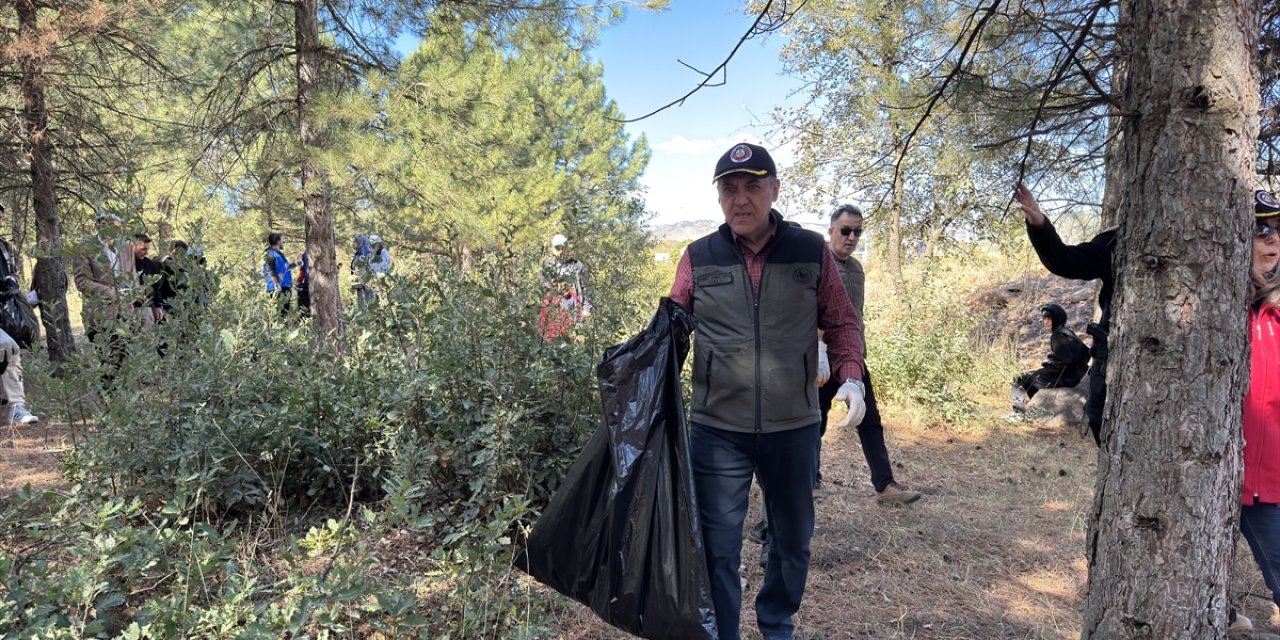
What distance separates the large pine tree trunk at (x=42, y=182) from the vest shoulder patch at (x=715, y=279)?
19.3ft

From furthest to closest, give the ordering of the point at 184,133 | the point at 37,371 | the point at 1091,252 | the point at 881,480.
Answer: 1. the point at 184,133
2. the point at 881,480
3. the point at 37,371
4. the point at 1091,252

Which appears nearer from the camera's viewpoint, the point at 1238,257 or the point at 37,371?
the point at 1238,257

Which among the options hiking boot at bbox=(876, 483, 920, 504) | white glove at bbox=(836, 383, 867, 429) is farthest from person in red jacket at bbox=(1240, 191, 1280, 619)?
hiking boot at bbox=(876, 483, 920, 504)

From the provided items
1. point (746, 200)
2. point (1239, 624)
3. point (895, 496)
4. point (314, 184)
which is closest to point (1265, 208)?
point (1239, 624)

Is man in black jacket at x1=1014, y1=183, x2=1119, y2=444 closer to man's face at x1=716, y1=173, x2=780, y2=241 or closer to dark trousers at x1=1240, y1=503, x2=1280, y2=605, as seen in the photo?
dark trousers at x1=1240, y1=503, x2=1280, y2=605

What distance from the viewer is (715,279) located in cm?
224

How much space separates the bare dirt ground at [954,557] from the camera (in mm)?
2768

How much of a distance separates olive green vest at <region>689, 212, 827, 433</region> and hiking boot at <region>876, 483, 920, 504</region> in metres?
2.27

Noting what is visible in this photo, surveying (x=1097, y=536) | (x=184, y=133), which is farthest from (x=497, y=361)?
(x=184, y=133)

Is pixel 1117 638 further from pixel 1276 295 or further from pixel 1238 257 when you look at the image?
pixel 1276 295

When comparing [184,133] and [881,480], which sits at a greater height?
[184,133]

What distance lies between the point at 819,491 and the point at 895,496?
45cm

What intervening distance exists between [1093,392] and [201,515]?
4.12 meters

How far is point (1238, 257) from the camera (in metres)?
1.74
